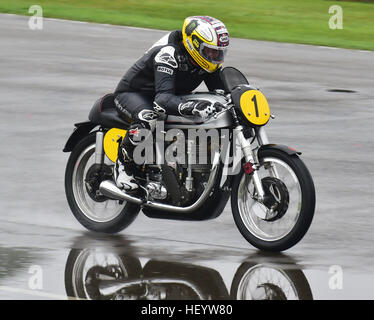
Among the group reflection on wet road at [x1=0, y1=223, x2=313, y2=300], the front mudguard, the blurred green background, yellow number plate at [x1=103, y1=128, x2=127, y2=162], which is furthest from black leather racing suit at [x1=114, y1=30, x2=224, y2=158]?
the blurred green background

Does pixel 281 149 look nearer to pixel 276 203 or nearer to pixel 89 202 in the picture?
pixel 276 203

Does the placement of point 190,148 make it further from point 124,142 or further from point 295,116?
point 295,116

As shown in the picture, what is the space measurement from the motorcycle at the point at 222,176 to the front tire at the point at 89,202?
0.04 feet

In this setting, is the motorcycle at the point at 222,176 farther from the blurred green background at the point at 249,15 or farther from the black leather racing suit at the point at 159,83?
the blurred green background at the point at 249,15

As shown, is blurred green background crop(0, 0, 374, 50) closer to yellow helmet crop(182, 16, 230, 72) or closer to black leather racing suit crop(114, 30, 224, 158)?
black leather racing suit crop(114, 30, 224, 158)

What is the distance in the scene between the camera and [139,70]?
376 inches

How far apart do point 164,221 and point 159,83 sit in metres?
1.56

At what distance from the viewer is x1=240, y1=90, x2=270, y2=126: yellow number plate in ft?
29.0

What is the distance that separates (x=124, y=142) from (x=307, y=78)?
1146 cm

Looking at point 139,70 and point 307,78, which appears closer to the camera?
point 139,70

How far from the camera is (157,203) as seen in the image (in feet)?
31.0

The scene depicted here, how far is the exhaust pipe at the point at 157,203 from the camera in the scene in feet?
29.8

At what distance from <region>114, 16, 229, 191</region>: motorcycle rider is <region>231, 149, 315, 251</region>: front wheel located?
2.25 ft
